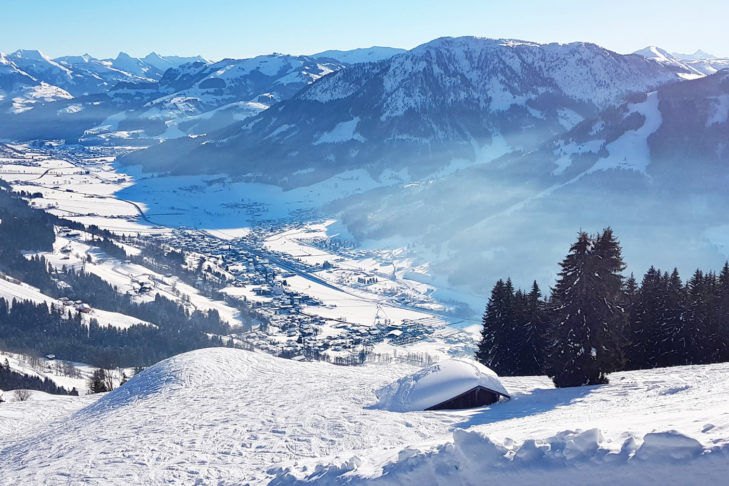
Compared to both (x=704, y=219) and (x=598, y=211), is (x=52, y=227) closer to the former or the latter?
(x=598, y=211)

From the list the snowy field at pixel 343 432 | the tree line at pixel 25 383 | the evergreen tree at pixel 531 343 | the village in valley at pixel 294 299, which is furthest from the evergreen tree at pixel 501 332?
the tree line at pixel 25 383

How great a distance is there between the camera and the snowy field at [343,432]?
1623 centimetres

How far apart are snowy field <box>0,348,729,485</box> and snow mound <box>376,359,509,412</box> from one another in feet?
4.26

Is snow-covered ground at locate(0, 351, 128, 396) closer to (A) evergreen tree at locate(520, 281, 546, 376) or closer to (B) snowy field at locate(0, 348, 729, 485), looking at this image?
(B) snowy field at locate(0, 348, 729, 485)

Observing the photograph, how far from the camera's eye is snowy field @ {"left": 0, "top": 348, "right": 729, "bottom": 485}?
16.2 m

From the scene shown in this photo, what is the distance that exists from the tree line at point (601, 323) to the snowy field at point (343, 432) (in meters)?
2.25

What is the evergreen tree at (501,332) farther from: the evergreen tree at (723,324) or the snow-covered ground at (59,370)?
the snow-covered ground at (59,370)

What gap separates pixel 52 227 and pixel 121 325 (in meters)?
83.8

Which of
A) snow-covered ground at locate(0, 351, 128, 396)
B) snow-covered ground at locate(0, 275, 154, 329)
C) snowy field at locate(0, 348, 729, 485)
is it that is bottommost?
snowy field at locate(0, 348, 729, 485)

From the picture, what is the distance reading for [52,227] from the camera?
197625 millimetres

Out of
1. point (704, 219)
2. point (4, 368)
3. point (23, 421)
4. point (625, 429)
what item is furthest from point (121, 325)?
point (704, 219)

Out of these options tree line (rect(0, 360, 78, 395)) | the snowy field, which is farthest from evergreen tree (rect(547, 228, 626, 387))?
tree line (rect(0, 360, 78, 395))

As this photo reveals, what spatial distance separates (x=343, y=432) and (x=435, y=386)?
7971mm

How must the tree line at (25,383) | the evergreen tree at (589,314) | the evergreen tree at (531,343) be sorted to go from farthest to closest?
the tree line at (25,383), the evergreen tree at (531,343), the evergreen tree at (589,314)
